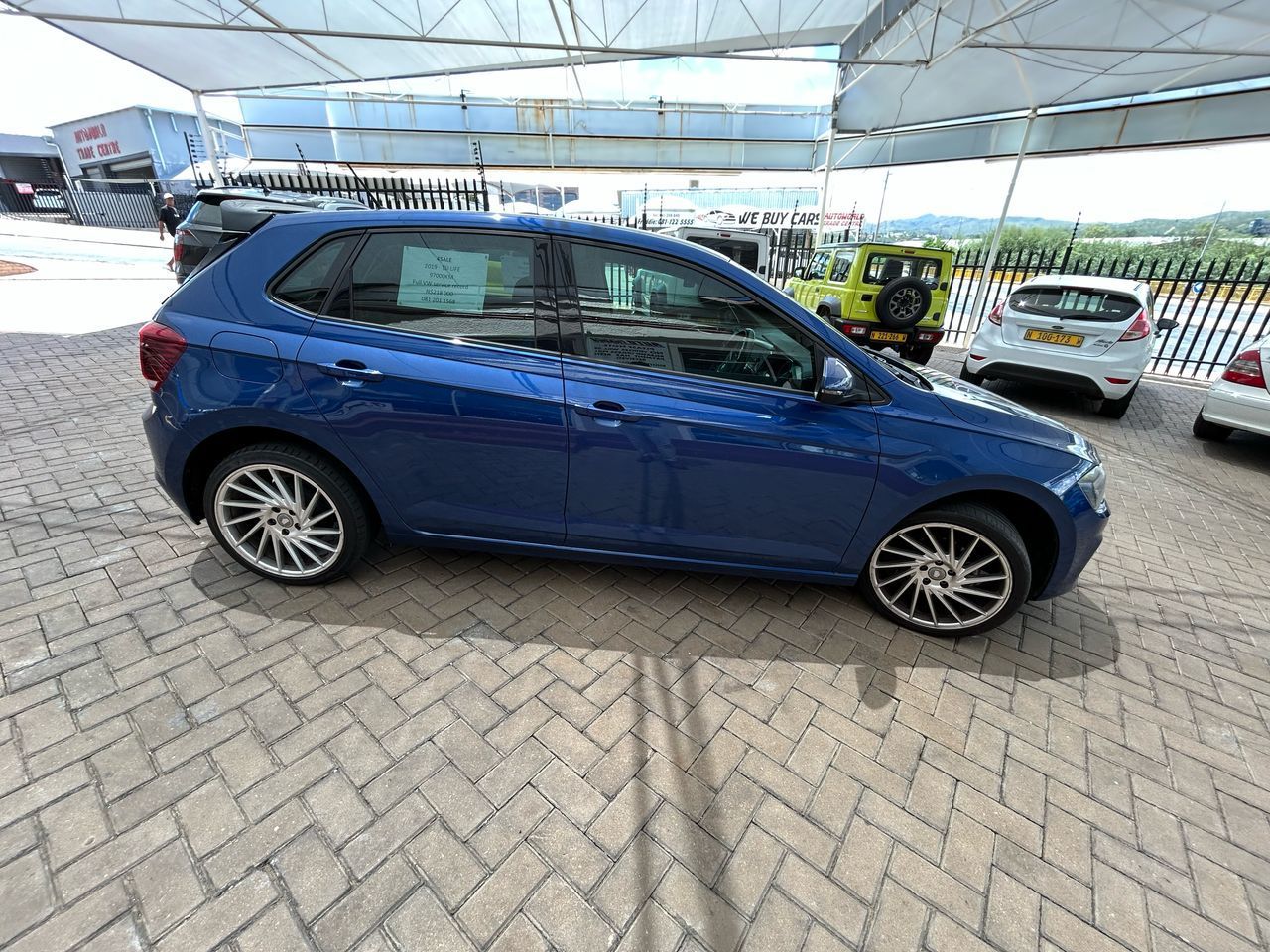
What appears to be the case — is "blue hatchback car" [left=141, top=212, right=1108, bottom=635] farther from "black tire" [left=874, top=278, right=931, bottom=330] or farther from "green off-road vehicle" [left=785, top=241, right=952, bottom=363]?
"black tire" [left=874, top=278, right=931, bottom=330]

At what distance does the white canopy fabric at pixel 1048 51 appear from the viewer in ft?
24.9

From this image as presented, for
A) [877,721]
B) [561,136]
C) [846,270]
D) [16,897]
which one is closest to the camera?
[16,897]

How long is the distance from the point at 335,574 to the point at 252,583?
435 millimetres

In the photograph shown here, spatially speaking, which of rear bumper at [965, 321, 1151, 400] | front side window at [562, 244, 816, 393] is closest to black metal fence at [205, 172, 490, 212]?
rear bumper at [965, 321, 1151, 400]

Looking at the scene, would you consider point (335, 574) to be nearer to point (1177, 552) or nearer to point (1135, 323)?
point (1177, 552)

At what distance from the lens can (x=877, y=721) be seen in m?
2.24

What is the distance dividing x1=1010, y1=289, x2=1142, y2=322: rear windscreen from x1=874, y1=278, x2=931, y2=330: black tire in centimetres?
184

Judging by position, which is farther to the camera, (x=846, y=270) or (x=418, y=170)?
(x=418, y=170)

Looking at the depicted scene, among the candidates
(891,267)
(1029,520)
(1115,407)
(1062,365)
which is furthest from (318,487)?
(891,267)

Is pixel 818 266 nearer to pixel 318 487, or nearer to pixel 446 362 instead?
pixel 446 362

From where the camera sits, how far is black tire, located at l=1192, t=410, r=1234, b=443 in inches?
232

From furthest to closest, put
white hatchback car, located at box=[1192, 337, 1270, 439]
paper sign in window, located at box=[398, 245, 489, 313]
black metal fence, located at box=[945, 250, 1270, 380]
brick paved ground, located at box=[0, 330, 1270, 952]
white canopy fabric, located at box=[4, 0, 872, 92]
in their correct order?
white canopy fabric, located at box=[4, 0, 872, 92] → black metal fence, located at box=[945, 250, 1270, 380] → white hatchback car, located at box=[1192, 337, 1270, 439] → paper sign in window, located at box=[398, 245, 489, 313] → brick paved ground, located at box=[0, 330, 1270, 952]

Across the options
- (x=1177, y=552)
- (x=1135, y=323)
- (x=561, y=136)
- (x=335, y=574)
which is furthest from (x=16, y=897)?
(x=561, y=136)

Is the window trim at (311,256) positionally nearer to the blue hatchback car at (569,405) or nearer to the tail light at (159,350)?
the blue hatchback car at (569,405)
